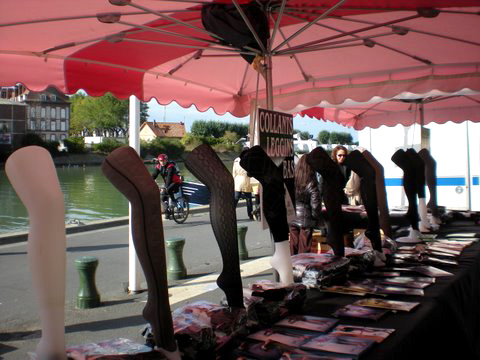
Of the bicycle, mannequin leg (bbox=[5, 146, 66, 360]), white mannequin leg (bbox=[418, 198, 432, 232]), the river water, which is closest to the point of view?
mannequin leg (bbox=[5, 146, 66, 360])

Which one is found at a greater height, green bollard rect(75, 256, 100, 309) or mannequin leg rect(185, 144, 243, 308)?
mannequin leg rect(185, 144, 243, 308)

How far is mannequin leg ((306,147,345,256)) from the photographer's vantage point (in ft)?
7.34

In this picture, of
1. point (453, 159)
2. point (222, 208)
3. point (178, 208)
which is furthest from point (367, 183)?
point (178, 208)

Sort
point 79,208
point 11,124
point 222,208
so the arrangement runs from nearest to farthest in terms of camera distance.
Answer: point 222,208 → point 79,208 → point 11,124

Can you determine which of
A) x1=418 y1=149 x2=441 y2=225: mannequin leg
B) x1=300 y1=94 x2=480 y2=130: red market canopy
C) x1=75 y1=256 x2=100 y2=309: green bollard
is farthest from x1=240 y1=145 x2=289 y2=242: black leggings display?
x1=300 y1=94 x2=480 y2=130: red market canopy

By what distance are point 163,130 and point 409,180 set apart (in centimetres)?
5683

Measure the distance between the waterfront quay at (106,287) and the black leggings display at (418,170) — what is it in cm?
206

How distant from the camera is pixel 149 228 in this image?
1258mm

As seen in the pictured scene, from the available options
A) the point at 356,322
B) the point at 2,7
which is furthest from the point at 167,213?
the point at 356,322

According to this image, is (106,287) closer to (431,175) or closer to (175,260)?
(175,260)

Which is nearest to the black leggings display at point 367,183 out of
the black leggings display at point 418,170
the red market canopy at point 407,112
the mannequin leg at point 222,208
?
the black leggings display at point 418,170

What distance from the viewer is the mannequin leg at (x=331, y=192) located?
7.34ft

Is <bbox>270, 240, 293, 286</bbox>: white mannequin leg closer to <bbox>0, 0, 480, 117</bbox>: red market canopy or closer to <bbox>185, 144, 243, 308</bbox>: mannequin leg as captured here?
<bbox>185, 144, 243, 308</bbox>: mannequin leg

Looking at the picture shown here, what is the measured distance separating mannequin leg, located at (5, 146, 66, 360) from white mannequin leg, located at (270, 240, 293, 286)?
3.30 ft
